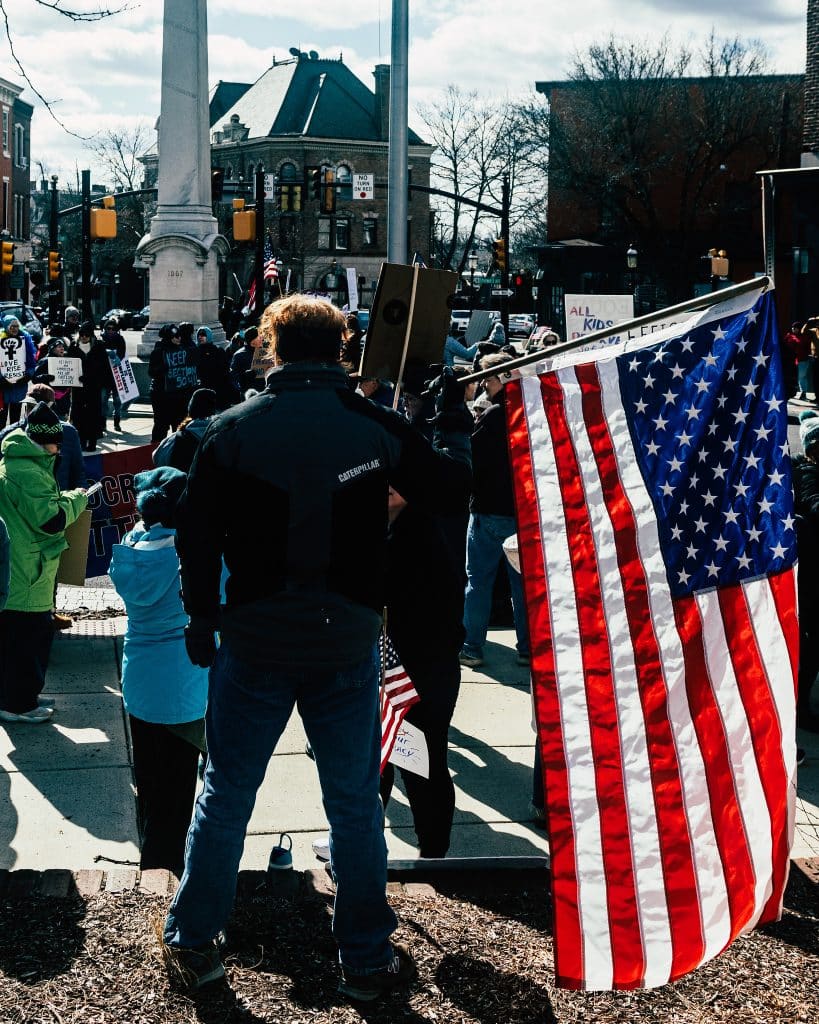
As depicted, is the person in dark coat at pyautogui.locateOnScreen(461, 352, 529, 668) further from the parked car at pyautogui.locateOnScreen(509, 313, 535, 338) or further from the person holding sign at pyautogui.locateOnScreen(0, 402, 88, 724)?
the parked car at pyautogui.locateOnScreen(509, 313, 535, 338)

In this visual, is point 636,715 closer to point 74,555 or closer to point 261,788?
point 261,788

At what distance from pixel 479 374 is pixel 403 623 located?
1.32 m

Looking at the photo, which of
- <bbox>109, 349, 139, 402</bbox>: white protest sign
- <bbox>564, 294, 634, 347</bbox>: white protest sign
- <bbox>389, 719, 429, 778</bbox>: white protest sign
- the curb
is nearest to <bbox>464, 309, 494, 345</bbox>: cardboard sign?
<bbox>109, 349, 139, 402</bbox>: white protest sign

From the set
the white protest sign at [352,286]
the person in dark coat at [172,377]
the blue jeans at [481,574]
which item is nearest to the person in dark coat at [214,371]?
the person in dark coat at [172,377]

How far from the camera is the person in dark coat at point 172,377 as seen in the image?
16.5 m

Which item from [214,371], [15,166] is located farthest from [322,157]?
[214,371]

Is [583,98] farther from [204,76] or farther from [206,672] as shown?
[206,672]

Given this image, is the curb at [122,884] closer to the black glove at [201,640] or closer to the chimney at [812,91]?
the black glove at [201,640]

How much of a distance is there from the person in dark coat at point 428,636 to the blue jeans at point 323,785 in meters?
1.09

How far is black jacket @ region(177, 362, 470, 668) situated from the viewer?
3.43 metres

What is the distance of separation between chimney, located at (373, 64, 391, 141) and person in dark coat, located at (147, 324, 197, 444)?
69432 mm

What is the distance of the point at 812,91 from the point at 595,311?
79.7 feet

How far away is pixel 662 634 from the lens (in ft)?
11.6

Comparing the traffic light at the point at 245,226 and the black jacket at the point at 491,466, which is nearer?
the black jacket at the point at 491,466
